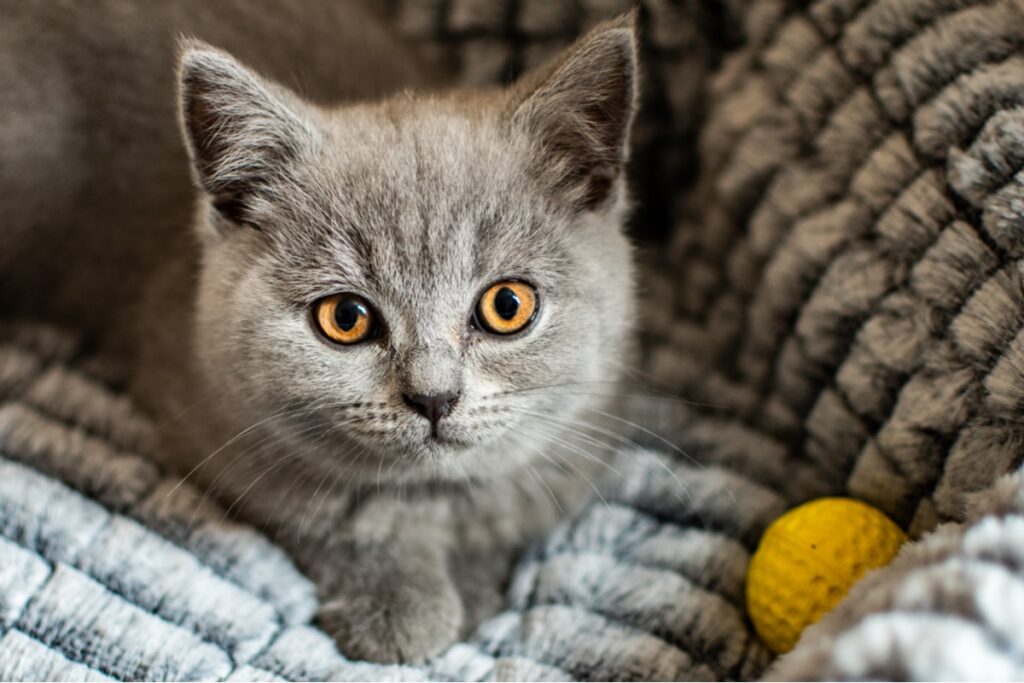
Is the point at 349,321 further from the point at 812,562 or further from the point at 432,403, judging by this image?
the point at 812,562

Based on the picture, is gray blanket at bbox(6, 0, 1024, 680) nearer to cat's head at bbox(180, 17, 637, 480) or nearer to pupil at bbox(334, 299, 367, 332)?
cat's head at bbox(180, 17, 637, 480)

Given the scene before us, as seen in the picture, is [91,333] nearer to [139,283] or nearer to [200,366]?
[139,283]

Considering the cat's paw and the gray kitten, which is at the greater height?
the gray kitten

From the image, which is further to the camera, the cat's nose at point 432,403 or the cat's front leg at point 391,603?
the cat's front leg at point 391,603

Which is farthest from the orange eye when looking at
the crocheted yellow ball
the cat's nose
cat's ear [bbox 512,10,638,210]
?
the crocheted yellow ball

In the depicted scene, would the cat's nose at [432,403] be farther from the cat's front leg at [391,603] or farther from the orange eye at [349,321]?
the cat's front leg at [391,603]

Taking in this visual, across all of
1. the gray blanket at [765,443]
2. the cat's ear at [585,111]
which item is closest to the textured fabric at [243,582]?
the gray blanket at [765,443]
